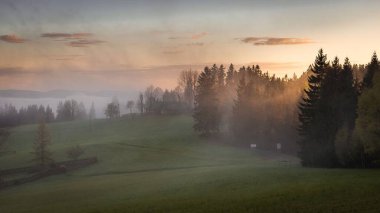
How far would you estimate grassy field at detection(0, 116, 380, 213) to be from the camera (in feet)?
98.0

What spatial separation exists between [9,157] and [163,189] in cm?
5790

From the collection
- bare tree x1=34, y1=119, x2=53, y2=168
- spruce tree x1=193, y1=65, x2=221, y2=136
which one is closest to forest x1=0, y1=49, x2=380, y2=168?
spruce tree x1=193, y1=65, x2=221, y2=136

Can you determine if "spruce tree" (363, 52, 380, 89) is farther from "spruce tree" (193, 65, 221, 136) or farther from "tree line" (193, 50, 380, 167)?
"spruce tree" (193, 65, 221, 136)

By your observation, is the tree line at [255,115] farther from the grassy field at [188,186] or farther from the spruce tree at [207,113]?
the grassy field at [188,186]

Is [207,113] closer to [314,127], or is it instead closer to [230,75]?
[314,127]

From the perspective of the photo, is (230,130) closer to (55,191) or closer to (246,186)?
(55,191)

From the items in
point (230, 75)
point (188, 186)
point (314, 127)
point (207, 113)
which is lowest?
point (188, 186)

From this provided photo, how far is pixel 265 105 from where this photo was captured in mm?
107312

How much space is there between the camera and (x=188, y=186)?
4503 cm

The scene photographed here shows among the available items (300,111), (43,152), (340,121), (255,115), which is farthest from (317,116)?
(43,152)

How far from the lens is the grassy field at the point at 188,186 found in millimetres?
29859

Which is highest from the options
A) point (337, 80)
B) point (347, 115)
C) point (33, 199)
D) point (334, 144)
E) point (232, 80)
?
point (232, 80)

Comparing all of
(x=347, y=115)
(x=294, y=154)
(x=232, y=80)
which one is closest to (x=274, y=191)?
(x=347, y=115)

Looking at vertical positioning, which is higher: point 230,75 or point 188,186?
point 230,75
